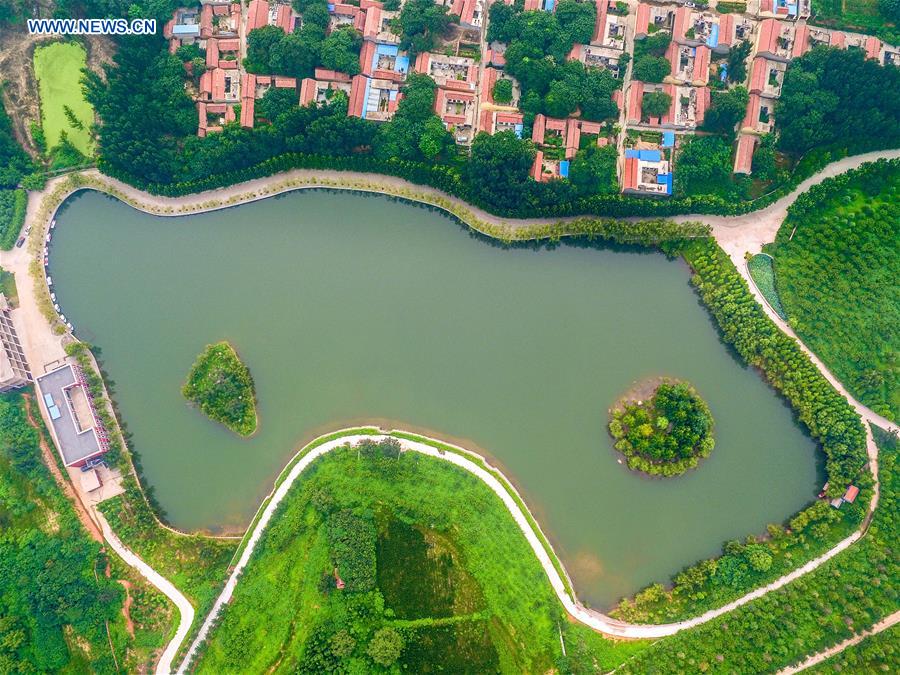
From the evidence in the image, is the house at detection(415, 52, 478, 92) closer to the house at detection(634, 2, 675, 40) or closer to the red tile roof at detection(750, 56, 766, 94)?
the house at detection(634, 2, 675, 40)

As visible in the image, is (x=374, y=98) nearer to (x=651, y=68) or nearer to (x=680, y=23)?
(x=651, y=68)

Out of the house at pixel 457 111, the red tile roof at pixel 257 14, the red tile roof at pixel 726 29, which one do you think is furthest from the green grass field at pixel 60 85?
the red tile roof at pixel 726 29

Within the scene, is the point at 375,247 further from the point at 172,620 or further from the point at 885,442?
the point at 885,442

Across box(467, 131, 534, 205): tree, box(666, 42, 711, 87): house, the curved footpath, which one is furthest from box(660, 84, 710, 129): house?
box(467, 131, 534, 205): tree

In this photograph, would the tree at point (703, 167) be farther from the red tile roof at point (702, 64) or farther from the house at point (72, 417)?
the house at point (72, 417)

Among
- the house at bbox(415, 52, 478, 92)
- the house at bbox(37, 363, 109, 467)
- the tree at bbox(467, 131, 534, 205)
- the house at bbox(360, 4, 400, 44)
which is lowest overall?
the house at bbox(37, 363, 109, 467)

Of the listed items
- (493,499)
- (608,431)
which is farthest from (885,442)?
(493,499)
